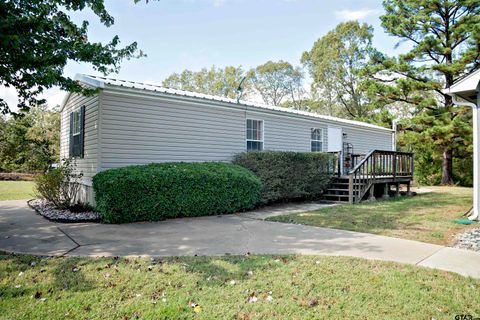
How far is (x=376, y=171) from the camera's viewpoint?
38.7 ft

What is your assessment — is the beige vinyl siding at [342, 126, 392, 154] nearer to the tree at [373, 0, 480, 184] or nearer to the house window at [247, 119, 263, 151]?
the tree at [373, 0, 480, 184]

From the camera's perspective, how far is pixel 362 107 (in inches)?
1112

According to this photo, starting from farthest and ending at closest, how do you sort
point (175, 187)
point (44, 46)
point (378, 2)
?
point (378, 2) → point (175, 187) → point (44, 46)

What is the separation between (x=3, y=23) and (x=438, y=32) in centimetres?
1834

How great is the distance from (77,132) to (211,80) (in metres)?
26.5

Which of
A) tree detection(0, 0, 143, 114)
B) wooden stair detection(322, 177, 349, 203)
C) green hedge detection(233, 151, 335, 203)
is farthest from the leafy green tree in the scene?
wooden stair detection(322, 177, 349, 203)

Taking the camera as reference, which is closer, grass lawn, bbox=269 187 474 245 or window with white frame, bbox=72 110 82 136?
grass lawn, bbox=269 187 474 245

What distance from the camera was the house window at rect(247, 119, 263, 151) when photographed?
10.9 metres

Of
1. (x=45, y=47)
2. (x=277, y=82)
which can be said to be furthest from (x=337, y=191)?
(x=277, y=82)

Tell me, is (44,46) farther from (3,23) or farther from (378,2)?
(378,2)

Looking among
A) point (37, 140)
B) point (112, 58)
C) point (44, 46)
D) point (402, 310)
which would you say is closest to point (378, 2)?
point (112, 58)

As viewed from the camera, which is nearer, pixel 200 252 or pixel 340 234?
pixel 200 252

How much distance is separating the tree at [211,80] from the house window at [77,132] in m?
24.0

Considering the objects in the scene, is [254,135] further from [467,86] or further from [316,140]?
[467,86]
